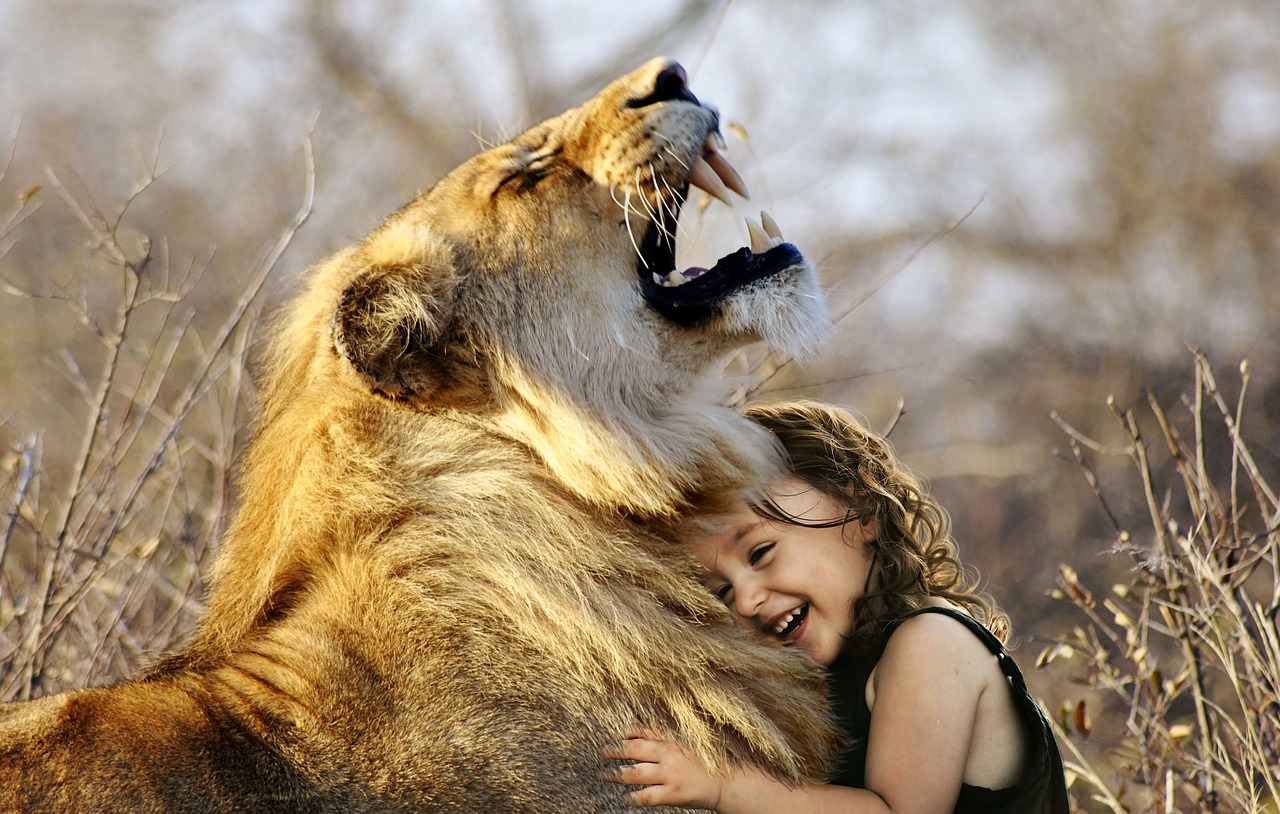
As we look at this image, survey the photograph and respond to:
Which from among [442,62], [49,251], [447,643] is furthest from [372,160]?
[447,643]

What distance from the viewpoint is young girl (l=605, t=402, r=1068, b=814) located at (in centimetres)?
285

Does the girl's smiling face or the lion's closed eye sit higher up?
the lion's closed eye

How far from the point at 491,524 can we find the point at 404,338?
464 millimetres

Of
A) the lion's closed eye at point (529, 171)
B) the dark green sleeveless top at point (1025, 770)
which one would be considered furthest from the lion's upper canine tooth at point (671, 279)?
the dark green sleeveless top at point (1025, 770)

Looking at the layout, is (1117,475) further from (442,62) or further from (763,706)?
(763,706)

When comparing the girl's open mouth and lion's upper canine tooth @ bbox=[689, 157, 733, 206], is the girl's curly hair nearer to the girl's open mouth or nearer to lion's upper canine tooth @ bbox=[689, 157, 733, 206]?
the girl's open mouth

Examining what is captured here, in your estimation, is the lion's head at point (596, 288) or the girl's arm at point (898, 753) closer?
the girl's arm at point (898, 753)

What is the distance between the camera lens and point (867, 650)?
10.7 feet

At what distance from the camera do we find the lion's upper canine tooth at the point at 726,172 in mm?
3471

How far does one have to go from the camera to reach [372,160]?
1343 cm

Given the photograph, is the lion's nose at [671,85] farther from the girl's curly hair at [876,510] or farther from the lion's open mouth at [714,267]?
the girl's curly hair at [876,510]

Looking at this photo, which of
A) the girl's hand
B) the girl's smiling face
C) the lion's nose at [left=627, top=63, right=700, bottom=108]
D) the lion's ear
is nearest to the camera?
the girl's hand

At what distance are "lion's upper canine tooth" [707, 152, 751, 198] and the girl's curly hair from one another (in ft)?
2.05

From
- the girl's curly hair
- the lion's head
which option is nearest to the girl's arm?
the girl's curly hair
